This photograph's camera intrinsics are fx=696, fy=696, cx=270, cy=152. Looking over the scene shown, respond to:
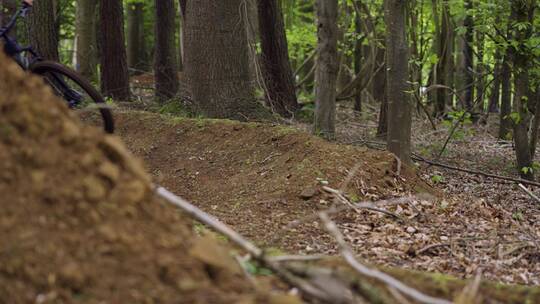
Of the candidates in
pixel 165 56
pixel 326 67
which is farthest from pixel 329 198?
pixel 165 56

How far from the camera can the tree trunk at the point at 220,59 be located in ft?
34.1

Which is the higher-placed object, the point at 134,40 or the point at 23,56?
the point at 134,40

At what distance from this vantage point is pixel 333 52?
1019 centimetres

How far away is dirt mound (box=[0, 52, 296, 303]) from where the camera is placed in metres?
2.94

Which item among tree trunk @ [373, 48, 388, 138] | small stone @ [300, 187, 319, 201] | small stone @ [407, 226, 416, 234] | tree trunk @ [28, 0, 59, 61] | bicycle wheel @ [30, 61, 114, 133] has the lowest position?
small stone @ [407, 226, 416, 234]

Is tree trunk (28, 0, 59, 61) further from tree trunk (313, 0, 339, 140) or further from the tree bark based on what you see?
the tree bark

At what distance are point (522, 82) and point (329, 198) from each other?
493 cm

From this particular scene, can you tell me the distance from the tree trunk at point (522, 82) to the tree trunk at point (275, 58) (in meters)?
4.59

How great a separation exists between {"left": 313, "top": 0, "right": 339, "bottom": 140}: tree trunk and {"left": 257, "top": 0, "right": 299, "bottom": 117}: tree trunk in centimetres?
287

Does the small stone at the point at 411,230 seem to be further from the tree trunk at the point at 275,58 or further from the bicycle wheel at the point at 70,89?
the tree trunk at the point at 275,58

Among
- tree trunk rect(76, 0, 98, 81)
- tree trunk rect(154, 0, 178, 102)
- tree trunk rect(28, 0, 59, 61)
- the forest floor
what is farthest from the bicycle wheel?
tree trunk rect(76, 0, 98, 81)

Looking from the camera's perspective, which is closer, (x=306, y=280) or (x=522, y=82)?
(x=306, y=280)

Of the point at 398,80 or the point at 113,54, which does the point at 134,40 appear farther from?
the point at 398,80

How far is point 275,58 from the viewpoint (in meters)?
13.9
